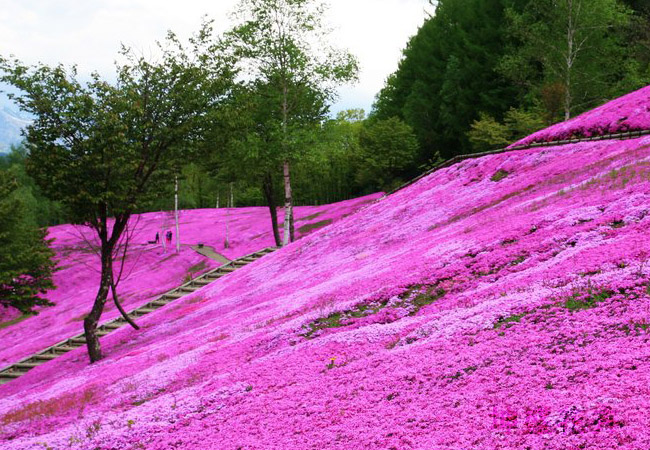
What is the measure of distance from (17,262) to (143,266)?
2189 centimetres

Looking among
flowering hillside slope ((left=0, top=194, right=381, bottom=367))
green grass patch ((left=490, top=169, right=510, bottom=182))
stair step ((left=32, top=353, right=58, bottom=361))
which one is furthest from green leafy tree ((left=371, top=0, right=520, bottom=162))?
stair step ((left=32, top=353, right=58, bottom=361))

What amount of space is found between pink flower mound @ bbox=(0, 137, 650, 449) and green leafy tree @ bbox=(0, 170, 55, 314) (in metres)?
16.9

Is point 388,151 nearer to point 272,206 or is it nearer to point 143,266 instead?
point 272,206

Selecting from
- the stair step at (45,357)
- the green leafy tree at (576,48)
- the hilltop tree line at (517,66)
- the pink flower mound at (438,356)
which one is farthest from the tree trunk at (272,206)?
the green leafy tree at (576,48)

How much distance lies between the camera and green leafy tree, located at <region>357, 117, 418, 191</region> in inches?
2650

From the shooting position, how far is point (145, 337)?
81.5 feet

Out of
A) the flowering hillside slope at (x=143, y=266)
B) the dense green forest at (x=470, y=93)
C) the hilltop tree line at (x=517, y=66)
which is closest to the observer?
the flowering hillside slope at (x=143, y=266)

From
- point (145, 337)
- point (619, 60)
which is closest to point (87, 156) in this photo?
point (145, 337)

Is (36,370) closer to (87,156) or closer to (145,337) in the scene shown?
(145,337)

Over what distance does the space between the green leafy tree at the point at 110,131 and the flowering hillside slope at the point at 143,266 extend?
752 centimetres

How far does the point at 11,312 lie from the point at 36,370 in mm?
33260

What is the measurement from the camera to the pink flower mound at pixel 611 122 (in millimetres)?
24355

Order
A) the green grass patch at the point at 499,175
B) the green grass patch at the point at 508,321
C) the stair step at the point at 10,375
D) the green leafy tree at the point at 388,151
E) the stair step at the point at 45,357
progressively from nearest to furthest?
the green grass patch at the point at 508,321, the green grass patch at the point at 499,175, the stair step at the point at 10,375, the stair step at the point at 45,357, the green leafy tree at the point at 388,151

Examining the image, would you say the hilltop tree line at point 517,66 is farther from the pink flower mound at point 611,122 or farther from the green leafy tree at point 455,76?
the pink flower mound at point 611,122
